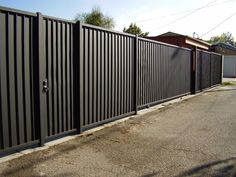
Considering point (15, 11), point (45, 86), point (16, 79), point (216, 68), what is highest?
point (15, 11)

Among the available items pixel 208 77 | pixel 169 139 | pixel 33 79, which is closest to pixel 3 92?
pixel 33 79

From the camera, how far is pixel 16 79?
17.1 ft

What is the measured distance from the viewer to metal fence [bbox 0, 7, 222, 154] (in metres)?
5.12

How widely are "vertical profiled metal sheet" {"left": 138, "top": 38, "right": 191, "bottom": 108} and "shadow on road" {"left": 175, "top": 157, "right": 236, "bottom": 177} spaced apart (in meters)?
4.89

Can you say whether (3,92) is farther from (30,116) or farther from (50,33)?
(50,33)

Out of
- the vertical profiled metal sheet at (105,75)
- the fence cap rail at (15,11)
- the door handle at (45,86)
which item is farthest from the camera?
the vertical profiled metal sheet at (105,75)

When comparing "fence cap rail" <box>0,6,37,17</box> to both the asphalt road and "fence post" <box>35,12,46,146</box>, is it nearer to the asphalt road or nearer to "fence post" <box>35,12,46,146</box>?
"fence post" <box>35,12,46,146</box>

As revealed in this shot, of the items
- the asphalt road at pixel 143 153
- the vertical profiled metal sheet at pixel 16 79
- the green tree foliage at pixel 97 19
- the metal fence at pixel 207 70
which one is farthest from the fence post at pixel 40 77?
the green tree foliage at pixel 97 19

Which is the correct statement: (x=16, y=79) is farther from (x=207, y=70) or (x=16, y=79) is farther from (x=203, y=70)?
(x=207, y=70)

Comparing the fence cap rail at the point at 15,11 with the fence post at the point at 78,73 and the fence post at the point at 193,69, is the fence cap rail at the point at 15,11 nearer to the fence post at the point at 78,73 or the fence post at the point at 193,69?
the fence post at the point at 78,73

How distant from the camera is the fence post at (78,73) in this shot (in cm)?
658

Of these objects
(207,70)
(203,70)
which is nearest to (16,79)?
(203,70)

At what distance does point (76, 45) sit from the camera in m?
6.59

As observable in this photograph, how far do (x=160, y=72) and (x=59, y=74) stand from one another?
6000 millimetres
